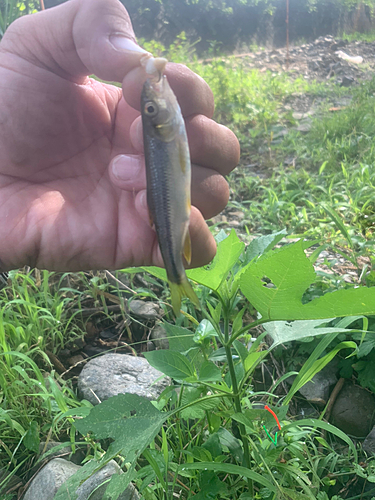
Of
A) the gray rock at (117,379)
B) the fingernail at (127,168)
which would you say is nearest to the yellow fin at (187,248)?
the fingernail at (127,168)

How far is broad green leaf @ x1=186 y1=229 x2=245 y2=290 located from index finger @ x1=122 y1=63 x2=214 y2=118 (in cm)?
53

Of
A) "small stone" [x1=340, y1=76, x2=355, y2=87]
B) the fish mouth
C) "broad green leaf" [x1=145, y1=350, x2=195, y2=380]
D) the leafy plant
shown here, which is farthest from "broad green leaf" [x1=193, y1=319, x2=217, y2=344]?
"small stone" [x1=340, y1=76, x2=355, y2=87]

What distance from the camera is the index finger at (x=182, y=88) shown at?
127 centimetres

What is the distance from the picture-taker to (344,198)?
3.54 meters

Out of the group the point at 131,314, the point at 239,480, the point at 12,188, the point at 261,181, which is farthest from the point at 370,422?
the point at 261,181

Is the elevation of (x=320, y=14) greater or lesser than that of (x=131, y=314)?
greater

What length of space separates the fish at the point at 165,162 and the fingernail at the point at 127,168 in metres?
0.28

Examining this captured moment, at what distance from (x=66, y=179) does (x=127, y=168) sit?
1.74ft

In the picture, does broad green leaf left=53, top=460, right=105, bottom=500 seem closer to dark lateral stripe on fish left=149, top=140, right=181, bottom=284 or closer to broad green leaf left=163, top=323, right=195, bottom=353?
broad green leaf left=163, top=323, right=195, bottom=353

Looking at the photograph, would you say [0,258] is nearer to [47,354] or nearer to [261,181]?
[47,354]

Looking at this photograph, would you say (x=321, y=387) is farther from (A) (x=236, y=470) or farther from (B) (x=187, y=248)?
(B) (x=187, y=248)

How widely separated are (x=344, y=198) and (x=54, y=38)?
9.54ft

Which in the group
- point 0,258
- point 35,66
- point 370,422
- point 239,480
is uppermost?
point 35,66

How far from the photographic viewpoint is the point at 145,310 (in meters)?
2.51
